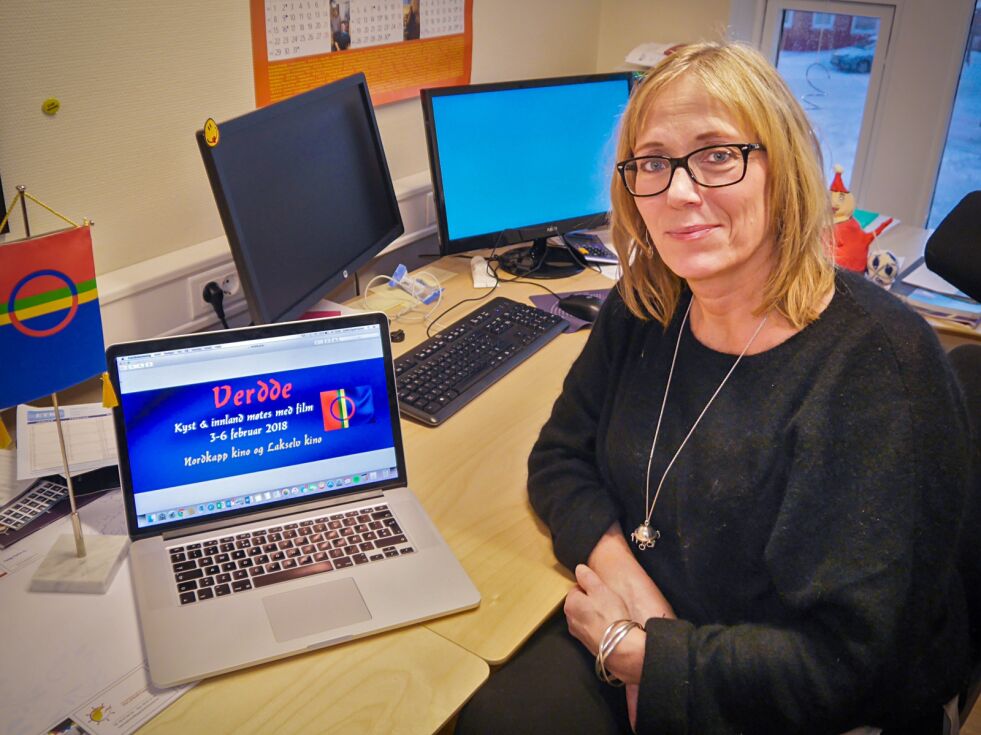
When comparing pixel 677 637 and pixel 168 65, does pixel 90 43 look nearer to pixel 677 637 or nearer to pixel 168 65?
pixel 168 65

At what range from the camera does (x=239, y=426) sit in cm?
115

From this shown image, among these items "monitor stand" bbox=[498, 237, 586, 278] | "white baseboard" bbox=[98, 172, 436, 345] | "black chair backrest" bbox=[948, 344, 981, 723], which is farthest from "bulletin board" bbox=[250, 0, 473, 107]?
"black chair backrest" bbox=[948, 344, 981, 723]

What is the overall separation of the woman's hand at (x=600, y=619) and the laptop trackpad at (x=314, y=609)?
0.27 metres

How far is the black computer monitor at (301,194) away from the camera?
52.7 inches

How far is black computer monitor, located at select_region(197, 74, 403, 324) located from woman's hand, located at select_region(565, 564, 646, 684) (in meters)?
0.64

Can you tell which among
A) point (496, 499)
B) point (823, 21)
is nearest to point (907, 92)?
point (823, 21)

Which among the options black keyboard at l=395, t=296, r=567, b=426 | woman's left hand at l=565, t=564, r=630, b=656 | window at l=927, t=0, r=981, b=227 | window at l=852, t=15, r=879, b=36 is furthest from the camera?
window at l=852, t=15, r=879, b=36

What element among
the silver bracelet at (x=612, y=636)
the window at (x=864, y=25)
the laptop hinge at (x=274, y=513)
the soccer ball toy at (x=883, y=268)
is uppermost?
the window at (x=864, y=25)

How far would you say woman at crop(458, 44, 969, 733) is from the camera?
0.98 metres

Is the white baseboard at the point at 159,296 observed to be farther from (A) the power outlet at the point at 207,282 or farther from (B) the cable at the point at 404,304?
(B) the cable at the point at 404,304

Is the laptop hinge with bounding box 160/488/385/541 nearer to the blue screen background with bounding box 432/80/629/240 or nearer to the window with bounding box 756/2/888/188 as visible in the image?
the blue screen background with bounding box 432/80/629/240

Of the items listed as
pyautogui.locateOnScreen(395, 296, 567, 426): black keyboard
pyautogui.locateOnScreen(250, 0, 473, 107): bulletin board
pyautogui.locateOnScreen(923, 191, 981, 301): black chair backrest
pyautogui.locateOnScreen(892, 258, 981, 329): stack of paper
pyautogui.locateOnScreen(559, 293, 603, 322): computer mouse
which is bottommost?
pyautogui.locateOnScreen(395, 296, 567, 426): black keyboard

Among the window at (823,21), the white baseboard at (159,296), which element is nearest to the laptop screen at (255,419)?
the white baseboard at (159,296)

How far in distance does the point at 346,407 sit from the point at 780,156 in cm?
64
